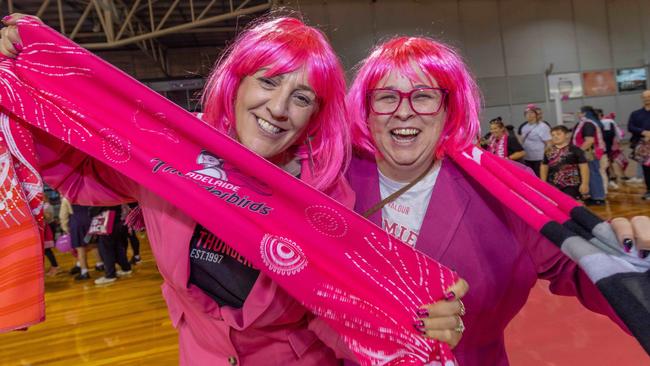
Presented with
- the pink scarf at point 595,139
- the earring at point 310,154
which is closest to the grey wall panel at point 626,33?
the pink scarf at point 595,139

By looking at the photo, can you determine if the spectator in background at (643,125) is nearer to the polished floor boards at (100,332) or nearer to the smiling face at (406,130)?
the smiling face at (406,130)

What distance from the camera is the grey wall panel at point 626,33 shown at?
14109 mm

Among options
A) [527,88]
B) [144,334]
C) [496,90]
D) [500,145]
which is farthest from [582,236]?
[527,88]

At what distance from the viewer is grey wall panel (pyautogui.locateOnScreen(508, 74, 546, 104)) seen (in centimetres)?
1348

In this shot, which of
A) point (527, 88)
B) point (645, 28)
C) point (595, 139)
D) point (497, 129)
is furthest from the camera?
point (645, 28)

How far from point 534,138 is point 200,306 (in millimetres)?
7486

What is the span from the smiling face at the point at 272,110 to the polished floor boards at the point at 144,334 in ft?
6.80

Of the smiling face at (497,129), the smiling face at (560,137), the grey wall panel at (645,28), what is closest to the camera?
the smiling face at (560,137)

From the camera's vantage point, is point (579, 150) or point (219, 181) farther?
point (579, 150)

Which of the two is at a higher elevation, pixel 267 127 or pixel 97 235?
pixel 267 127

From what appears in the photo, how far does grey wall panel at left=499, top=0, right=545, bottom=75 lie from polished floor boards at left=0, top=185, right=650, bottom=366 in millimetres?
11396

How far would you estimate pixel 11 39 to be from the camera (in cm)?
114

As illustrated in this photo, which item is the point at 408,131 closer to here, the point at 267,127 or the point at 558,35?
the point at 267,127

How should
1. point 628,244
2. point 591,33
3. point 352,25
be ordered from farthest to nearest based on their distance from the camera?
point 591,33 < point 352,25 < point 628,244
